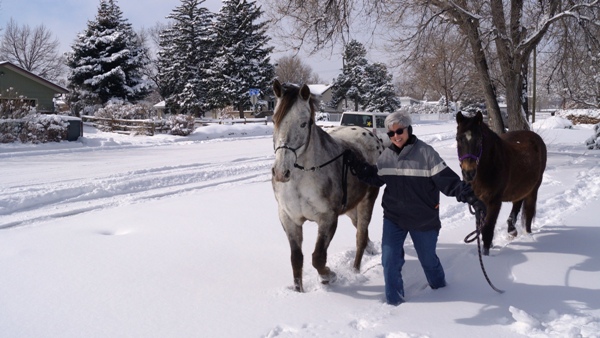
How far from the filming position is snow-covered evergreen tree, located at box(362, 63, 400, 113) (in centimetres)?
5753

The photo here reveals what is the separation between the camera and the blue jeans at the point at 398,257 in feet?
13.3

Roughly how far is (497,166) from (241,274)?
133 inches

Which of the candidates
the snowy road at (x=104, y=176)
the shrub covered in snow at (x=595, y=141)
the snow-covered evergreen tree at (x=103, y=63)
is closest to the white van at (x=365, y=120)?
the snowy road at (x=104, y=176)

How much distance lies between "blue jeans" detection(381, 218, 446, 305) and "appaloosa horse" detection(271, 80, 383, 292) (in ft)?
1.81

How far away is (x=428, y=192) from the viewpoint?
4004 mm

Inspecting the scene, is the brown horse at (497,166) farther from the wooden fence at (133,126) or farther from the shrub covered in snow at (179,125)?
the wooden fence at (133,126)

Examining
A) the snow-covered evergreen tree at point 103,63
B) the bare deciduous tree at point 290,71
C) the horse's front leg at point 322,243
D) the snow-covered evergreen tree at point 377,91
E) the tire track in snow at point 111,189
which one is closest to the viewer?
the horse's front leg at point 322,243

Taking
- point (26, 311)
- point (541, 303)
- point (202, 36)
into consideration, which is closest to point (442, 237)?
point (541, 303)

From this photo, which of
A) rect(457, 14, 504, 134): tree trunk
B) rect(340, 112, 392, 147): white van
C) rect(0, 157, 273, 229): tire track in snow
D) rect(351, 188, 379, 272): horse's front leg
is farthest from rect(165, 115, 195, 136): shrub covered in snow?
rect(351, 188, 379, 272): horse's front leg

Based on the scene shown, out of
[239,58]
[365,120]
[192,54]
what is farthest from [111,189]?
[192,54]

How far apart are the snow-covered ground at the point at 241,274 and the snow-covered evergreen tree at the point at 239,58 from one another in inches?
1388

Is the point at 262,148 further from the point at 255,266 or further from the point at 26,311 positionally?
the point at 26,311

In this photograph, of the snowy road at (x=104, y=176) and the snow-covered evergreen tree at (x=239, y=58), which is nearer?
the snowy road at (x=104, y=176)

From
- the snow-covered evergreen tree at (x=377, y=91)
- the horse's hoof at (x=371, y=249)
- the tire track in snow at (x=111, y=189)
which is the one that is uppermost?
the snow-covered evergreen tree at (x=377, y=91)
